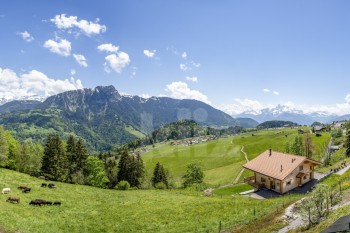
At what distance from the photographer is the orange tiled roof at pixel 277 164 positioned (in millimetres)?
71188

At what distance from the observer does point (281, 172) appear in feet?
234

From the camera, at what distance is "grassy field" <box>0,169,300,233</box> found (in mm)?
37531

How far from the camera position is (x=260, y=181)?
76375mm

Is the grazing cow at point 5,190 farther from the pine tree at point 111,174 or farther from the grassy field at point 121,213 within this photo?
the pine tree at point 111,174

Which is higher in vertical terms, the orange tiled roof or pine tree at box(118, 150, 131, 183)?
the orange tiled roof

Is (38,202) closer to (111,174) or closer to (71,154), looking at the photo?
(71,154)

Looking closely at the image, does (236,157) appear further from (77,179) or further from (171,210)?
(171,210)

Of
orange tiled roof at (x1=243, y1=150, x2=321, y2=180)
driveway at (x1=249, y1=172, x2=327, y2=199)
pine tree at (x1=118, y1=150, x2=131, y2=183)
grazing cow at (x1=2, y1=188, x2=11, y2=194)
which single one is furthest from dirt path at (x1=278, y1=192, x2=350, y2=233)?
pine tree at (x1=118, y1=150, x2=131, y2=183)

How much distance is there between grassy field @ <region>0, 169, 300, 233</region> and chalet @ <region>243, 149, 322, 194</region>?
25.2 meters

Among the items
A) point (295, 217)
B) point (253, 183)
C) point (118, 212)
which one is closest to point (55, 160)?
point (118, 212)

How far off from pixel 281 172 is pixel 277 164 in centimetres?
423

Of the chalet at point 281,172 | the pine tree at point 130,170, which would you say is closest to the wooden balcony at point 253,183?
the chalet at point 281,172

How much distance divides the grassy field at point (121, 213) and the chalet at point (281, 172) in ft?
82.6

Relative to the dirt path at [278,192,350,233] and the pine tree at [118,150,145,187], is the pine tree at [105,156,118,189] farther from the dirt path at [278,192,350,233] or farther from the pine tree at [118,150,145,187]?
the dirt path at [278,192,350,233]
